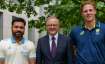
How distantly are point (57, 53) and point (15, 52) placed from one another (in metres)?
0.66

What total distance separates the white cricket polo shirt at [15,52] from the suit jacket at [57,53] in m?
0.12

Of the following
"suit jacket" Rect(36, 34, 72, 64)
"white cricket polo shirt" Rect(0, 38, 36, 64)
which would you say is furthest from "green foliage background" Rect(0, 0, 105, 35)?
"white cricket polo shirt" Rect(0, 38, 36, 64)

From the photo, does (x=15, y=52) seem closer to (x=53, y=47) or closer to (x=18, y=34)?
(x=18, y=34)

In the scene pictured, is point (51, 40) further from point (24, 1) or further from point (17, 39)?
point (24, 1)

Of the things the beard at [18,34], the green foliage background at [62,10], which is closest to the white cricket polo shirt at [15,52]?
the beard at [18,34]

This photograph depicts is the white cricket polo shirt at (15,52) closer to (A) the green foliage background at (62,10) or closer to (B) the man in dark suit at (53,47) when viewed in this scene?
(B) the man in dark suit at (53,47)

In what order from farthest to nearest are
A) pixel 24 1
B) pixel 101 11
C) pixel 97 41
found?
pixel 24 1 → pixel 101 11 → pixel 97 41

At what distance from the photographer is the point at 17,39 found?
688 cm

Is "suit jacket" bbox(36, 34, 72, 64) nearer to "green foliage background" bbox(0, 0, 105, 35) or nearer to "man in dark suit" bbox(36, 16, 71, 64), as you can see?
"man in dark suit" bbox(36, 16, 71, 64)

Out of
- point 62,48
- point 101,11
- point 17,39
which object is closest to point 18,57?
point 17,39

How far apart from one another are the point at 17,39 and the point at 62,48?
28.8 inches

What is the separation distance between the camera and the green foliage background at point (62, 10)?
10.4 meters

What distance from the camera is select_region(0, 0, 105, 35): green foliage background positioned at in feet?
34.0

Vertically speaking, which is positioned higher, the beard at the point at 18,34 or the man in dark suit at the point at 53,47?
the beard at the point at 18,34
